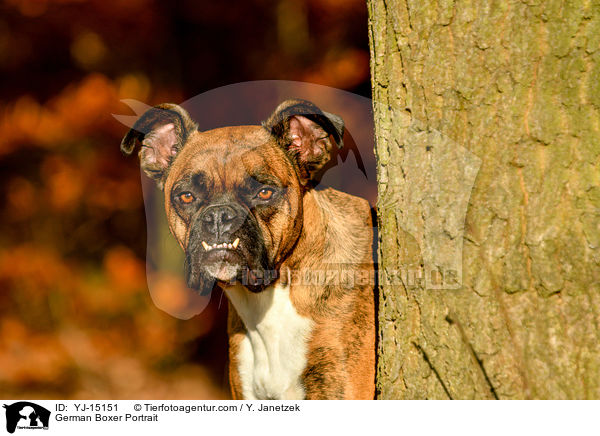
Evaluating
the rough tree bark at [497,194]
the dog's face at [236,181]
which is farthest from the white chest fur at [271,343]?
the rough tree bark at [497,194]

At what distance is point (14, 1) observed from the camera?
435cm

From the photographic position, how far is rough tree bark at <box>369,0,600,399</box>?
1.75 m

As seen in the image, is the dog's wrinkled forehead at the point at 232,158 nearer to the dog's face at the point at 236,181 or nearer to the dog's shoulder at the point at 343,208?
the dog's face at the point at 236,181

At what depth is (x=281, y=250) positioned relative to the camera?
267 centimetres

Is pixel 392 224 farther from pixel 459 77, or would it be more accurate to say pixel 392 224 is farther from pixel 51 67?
pixel 51 67

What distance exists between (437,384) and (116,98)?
Result: 3.63m

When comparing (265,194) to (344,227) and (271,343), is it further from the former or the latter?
(271,343)

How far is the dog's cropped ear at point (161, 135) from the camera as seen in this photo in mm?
2918

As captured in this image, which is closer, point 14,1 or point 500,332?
point 500,332
